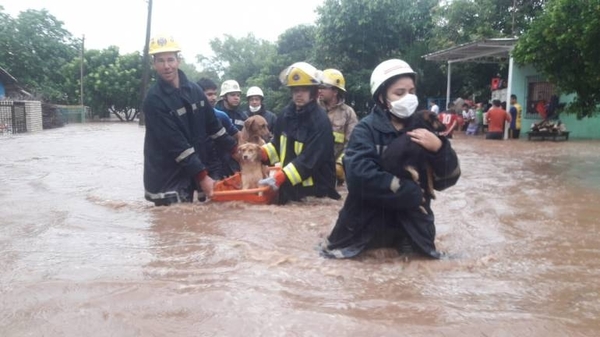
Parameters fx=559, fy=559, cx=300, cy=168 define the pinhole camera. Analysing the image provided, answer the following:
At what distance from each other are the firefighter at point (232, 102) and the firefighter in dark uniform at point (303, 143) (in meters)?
2.42

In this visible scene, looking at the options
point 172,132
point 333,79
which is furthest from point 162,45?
point 333,79

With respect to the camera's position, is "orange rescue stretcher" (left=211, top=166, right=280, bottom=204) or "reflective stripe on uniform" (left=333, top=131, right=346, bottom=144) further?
"reflective stripe on uniform" (left=333, top=131, right=346, bottom=144)

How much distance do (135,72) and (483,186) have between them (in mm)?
37873

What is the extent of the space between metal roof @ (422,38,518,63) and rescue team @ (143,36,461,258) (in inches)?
473

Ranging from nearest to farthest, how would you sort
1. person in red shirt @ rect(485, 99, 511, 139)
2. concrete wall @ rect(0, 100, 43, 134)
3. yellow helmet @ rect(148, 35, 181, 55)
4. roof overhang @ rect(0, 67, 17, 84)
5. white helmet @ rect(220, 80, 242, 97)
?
yellow helmet @ rect(148, 35, 181, 55) < white helmet @ rect(220, 80, 242, 97) < person in red shirt @ rect(485, 99, 511, 139) < concrete wall @ rect(0, 100, 43, 134) < roof overhang @ rect(0, 67, 17, 84)

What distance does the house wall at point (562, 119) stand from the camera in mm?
20391

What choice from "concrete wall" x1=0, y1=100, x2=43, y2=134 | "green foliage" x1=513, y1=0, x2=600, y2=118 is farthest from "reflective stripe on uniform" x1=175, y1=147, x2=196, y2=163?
"concrete wall" x1=0, y1=100, x2=43, y2=134

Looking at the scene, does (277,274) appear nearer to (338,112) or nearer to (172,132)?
(172,132)

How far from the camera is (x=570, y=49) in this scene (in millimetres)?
8695

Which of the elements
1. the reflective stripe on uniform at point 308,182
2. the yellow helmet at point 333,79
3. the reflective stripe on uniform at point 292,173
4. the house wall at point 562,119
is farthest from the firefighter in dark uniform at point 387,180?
the house wall at point 562,119

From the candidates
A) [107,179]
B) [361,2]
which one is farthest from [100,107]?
[107,179]

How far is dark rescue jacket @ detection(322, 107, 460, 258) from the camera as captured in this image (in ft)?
11.7

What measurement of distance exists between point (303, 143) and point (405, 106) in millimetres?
2283

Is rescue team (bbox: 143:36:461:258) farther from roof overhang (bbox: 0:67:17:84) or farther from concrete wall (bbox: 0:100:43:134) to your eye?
roof overhang (bbox: 0:67:17:84)
